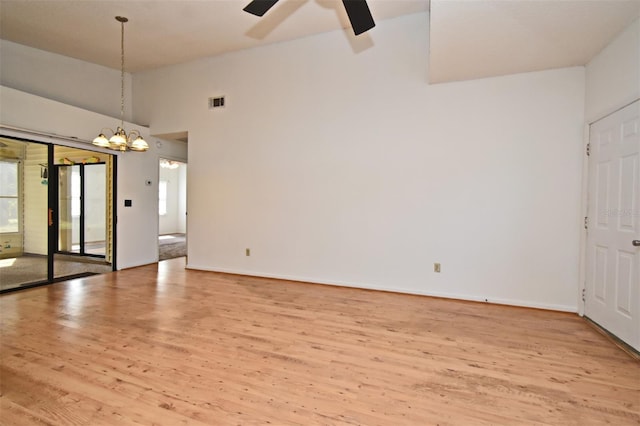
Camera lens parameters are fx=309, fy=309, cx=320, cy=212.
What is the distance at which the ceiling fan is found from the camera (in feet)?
8.20

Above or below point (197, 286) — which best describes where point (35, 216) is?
above

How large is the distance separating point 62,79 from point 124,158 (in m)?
1.71

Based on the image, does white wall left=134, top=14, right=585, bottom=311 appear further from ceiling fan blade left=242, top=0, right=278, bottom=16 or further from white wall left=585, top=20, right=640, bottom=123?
ceiling fan blade left=242, top=0, right=278, bottom=16

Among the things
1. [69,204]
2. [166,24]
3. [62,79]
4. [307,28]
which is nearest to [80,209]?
[69,204]

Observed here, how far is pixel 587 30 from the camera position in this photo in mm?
2895

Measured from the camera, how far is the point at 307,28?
477cm

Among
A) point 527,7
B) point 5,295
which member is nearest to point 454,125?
point 527,7

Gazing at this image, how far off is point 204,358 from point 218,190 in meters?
3.72

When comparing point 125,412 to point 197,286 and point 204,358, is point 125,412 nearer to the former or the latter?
point 204,358

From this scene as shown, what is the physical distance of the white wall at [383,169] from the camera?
3.84 m

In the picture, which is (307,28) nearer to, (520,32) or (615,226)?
(520,32)

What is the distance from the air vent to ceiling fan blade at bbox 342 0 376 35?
3.55 metres

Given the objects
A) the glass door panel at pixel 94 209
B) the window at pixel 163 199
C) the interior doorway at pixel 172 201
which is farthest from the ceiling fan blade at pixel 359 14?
the window at pixel 163 199

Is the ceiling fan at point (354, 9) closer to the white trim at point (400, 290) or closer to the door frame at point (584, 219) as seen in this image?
the door frame at point (584, 219)
